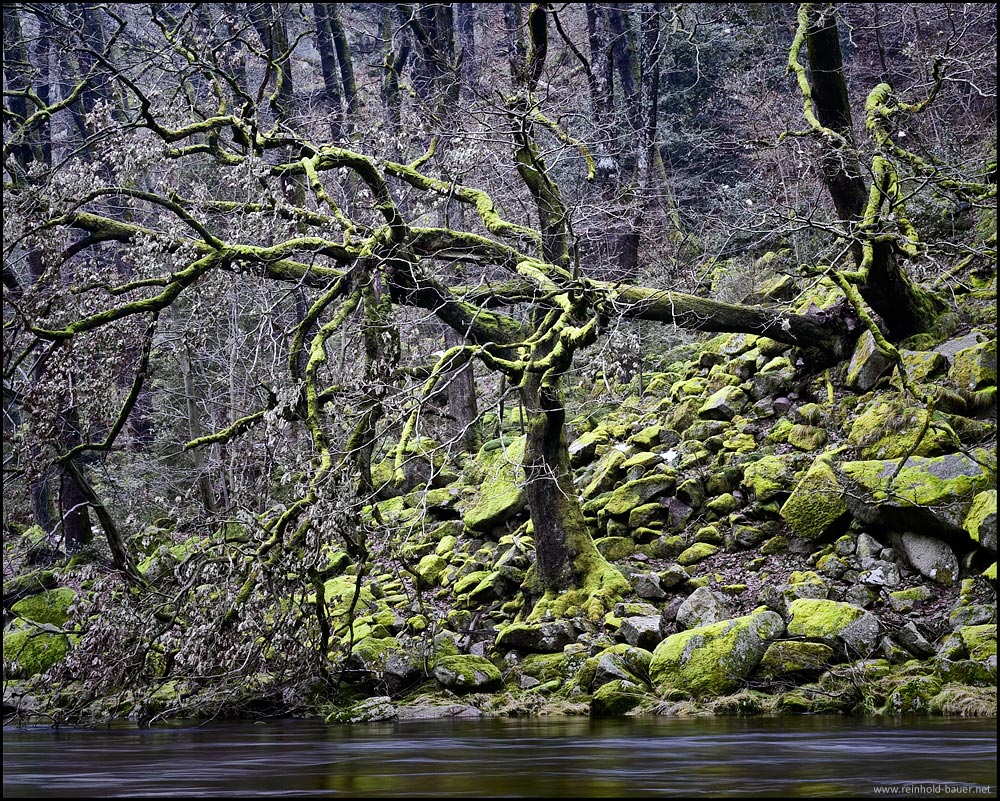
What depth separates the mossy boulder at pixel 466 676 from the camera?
11.5m

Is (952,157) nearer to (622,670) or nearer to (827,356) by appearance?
(827,356)

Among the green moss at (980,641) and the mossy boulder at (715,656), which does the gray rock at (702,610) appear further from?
the green moss at (980,641)

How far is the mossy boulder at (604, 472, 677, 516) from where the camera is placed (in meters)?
14.5

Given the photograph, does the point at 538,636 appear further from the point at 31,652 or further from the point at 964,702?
the point at 31,652

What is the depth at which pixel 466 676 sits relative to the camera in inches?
452

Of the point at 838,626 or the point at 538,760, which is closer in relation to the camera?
the point at 538,760

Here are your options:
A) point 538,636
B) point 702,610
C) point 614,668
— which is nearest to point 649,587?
point 702,610

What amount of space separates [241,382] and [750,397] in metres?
9.85

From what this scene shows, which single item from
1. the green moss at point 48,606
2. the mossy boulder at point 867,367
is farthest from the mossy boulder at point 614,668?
the green moss at point 48,606

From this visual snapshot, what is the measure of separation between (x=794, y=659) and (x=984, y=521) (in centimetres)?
249

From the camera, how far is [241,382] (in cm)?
2061

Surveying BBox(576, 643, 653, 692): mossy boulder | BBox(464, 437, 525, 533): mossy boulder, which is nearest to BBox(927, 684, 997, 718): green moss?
BBox(576, 643, 653, 692): mossy boulder

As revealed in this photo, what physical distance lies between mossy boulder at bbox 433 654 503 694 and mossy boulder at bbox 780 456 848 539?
3.96 meters

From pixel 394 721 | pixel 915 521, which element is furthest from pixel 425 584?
pixel 915 521
